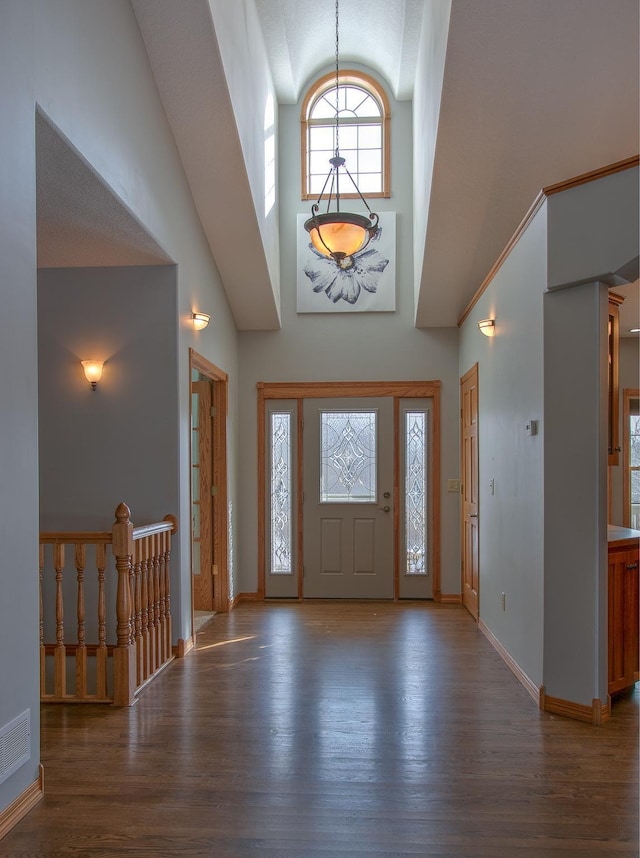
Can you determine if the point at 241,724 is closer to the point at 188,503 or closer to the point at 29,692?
the point at 29,692

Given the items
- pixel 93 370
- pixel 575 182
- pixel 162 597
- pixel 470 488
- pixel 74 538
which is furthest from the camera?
pixel 470 488

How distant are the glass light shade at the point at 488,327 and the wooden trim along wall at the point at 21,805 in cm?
394

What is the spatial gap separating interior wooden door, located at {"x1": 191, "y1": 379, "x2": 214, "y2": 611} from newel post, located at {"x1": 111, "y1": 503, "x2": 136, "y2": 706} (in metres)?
2.29

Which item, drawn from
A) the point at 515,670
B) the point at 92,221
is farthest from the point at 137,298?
the point at 515,670

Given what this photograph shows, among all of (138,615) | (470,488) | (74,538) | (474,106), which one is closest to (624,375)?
(470,488)

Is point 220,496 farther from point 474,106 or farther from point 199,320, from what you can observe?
point 474,106

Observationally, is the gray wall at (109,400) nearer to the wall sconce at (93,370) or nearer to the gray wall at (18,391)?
the wall sconce at (93,370)

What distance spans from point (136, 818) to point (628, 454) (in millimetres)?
5796

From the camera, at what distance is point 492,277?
5.05 meters

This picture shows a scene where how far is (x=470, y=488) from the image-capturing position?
6109 mm

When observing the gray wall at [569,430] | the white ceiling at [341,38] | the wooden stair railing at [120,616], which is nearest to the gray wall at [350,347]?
the white ceiling at [341,38]

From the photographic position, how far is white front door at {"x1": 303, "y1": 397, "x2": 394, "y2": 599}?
6773mm

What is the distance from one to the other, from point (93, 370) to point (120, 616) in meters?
1.73

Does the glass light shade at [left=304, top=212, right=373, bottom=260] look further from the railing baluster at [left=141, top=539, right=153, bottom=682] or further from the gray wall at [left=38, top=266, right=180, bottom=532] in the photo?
the railing baluster at [left=141, top=539, right=153, bottom=682]
